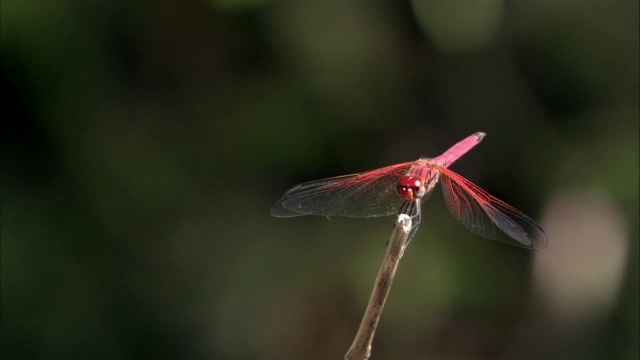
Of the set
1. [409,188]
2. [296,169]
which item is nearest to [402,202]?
[409,188]

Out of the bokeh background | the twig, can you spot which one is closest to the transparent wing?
the twig

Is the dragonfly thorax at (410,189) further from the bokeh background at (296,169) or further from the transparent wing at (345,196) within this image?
the bokeh background at (296,169)

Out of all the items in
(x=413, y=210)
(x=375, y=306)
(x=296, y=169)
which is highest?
(x=296, y=169)

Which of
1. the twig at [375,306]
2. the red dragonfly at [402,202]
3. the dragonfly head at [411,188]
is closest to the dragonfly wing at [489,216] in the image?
the red dragonfly at [402,202]

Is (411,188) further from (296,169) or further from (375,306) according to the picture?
(296,169)

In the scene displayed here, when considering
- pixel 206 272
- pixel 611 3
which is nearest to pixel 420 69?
pixel 611 3
